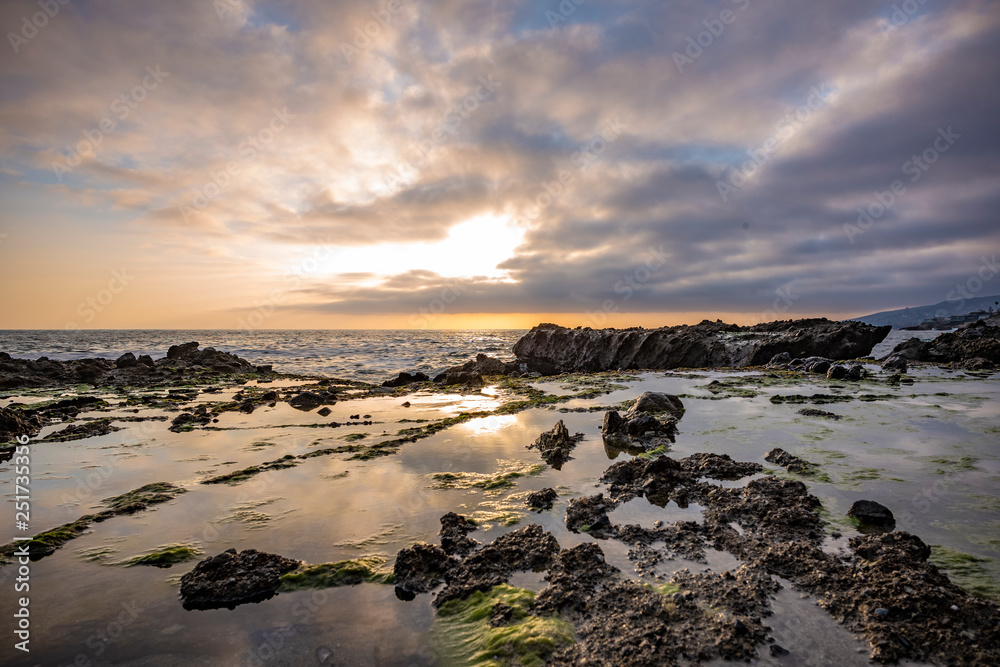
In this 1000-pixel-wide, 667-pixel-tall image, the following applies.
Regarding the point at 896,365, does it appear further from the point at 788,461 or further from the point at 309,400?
the point at 309,400

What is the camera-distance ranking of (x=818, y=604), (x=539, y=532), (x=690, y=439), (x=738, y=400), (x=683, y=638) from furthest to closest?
(x=738, y=400) → (x=690, y=439) → (x=539, y=532) → (x=818, y=604) → (x=683, y=638)

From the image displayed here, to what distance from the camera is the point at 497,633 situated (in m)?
4.68

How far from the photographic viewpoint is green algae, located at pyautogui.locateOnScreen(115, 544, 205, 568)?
20.9ft

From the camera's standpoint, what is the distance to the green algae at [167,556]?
6.36 metres

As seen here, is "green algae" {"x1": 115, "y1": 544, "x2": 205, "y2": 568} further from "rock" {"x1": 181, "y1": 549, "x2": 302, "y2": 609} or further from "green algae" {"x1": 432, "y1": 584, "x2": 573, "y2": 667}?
"green algae" {"x1": 432, "y1": 584, "x2": 573, "y2": 667}

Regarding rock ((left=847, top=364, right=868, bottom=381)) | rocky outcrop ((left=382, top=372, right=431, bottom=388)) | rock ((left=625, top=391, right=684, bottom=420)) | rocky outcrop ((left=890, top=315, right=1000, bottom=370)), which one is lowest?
rocky outcrop ((left=382, top=372, right=431, bottom=388))

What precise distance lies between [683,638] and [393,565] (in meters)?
3.92

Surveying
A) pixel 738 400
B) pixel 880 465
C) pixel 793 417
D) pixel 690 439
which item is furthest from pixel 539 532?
pixel 738 400

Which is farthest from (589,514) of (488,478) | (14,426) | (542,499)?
(14,426)

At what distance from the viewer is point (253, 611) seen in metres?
5.19

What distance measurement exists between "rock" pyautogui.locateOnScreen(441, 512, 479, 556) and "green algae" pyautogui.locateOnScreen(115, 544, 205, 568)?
3.85 metres

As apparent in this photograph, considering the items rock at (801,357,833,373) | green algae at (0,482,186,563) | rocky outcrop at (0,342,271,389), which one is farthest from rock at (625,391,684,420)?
rocky outcrop at (0,342,271,389)

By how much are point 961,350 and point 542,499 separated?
3972 cm

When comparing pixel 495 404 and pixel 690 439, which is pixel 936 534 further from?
pixel 495 404
